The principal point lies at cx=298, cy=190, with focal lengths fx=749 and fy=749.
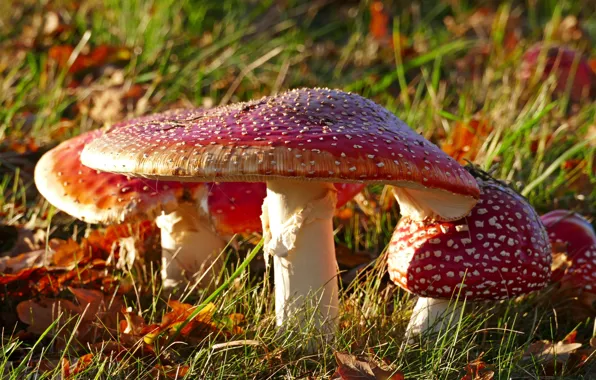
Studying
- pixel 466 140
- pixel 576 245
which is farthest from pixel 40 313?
pixel 466 140

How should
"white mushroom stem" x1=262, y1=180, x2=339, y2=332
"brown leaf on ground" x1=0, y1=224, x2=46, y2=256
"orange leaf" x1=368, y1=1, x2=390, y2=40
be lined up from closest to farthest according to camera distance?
"white mushroom stem" x1=262, y1=180, x2=339, y2=332 → "brown leaf on ground" x1=0, y1=224, x2=46, y2=256 → "orange leaf" x1=368, y1=1, x2=390, y2=40

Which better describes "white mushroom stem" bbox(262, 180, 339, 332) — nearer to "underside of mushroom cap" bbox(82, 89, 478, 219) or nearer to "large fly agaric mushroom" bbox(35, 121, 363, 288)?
"underside of mushroom cap" bbox(82, 89, 478, 219)

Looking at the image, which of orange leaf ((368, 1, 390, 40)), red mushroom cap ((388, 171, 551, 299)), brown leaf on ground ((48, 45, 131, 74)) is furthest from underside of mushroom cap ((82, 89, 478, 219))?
orange leaf ((368, 1, 390, 40))

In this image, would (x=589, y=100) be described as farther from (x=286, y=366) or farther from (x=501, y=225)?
(x=286, y=366)

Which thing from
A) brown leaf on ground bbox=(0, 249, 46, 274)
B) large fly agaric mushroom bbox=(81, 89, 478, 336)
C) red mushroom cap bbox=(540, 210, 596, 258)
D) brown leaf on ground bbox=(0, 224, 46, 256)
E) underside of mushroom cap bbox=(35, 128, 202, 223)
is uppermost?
large fly agaric mushroom bbox=(81, 89, 478, 336)

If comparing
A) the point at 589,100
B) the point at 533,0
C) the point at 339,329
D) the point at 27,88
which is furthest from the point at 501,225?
the point at 533,0

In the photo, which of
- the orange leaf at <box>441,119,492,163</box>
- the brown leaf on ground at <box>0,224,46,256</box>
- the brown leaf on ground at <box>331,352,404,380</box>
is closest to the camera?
the brown leaf on ground at <box>331,352,404,380</box>

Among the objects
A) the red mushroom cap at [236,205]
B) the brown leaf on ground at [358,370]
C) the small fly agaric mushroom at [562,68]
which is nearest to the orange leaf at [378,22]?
the small fly agaric mushroom at [562,68]

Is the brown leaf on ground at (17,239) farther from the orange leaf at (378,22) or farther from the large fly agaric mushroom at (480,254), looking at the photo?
the orange leaf at (378,22)
